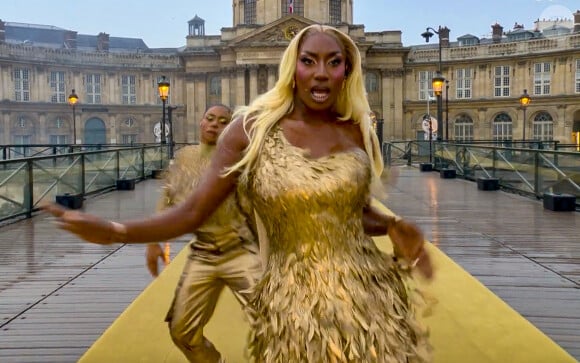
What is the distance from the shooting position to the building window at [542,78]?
6131 centimetres

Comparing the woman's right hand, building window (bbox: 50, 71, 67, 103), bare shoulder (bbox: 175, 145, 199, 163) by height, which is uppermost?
building window (bbox: 50, 71, 67, 103)

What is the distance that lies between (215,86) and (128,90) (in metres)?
9.16

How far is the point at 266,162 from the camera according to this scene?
2.42m

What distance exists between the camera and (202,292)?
378 centimetres

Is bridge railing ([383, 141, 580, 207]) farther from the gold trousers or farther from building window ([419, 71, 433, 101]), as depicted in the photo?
building window ([419, 71, 433, 101])

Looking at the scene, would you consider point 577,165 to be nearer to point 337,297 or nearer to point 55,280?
point 55,280

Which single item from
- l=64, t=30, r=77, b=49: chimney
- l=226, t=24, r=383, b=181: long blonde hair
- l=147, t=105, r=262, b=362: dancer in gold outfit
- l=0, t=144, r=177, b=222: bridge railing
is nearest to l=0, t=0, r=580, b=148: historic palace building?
l=64, t=30, r=77, b=49: chimney

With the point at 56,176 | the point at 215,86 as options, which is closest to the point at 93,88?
the point at 215,86

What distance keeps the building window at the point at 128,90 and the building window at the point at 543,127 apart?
39574 mm

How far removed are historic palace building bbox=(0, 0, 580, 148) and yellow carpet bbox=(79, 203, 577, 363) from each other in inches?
2193

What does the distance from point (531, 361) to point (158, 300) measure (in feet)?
11.2

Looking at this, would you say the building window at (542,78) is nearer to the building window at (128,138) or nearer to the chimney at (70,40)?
the building window at (128,138)

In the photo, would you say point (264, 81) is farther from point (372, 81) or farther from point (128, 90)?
point (128, 90)

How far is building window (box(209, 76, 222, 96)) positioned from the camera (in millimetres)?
67688
